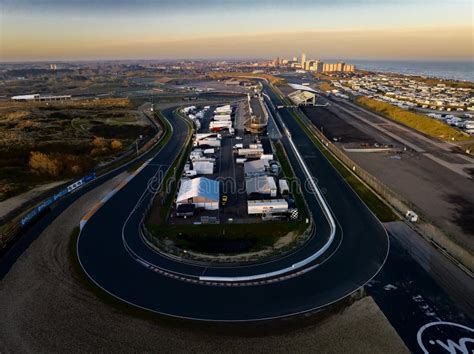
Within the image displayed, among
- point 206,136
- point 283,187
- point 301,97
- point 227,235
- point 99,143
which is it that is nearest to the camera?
point 227,235

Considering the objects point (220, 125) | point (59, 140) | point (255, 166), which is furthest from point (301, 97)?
point (59, 140)

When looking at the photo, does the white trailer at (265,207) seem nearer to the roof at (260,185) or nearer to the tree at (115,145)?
the roof at (260,185)

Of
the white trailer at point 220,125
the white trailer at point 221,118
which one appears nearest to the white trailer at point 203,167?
the white trailer at point 220,125

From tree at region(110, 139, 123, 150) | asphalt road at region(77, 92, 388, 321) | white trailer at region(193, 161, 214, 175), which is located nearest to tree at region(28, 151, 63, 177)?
tree at region(110, 139, 123, 150)

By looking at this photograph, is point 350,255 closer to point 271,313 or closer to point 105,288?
point 271,313

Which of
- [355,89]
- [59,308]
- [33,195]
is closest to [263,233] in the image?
[59,308]

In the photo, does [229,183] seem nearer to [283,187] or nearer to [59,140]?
[283,187]
